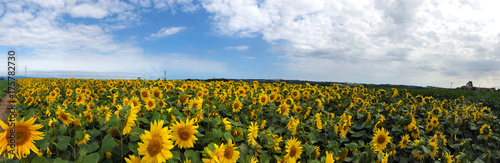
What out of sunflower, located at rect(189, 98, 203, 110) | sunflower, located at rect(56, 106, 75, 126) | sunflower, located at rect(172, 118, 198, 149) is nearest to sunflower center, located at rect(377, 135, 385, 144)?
sunflower, located at rect(189, 98, 203, 110)

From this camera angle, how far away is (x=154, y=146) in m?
1.86

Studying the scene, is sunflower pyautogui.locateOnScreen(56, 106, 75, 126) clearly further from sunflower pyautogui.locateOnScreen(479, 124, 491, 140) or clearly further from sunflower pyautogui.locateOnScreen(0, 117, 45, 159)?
sunflower pyautogui.locateOnScreen(479, 124, 491, 140)

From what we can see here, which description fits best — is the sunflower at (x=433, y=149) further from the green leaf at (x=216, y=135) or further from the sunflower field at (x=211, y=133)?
the green leaf at (x=216, y=135)

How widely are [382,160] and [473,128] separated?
4.73m

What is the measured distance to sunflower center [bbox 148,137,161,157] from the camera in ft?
6.09

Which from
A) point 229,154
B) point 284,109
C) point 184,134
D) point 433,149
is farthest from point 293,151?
point 433,149

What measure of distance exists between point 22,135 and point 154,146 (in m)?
0.90

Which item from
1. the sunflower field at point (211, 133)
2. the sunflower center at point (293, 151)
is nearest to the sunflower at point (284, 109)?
the sunflower field at point (211, 133)

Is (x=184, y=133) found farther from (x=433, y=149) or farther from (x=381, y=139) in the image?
(x=433, y=149)

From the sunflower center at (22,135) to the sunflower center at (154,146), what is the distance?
854mm

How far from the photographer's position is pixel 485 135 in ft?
19.6

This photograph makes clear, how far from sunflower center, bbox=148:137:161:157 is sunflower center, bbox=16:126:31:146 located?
0.85 m

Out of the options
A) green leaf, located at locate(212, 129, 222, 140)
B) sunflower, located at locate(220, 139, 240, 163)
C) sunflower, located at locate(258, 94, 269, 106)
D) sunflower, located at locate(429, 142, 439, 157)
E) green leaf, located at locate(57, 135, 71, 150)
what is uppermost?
A: sunflower, located at locate(258, 94, 269, 106)

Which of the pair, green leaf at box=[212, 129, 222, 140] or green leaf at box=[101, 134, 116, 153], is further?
green leaf at box=[212, 129, 222, 140]
